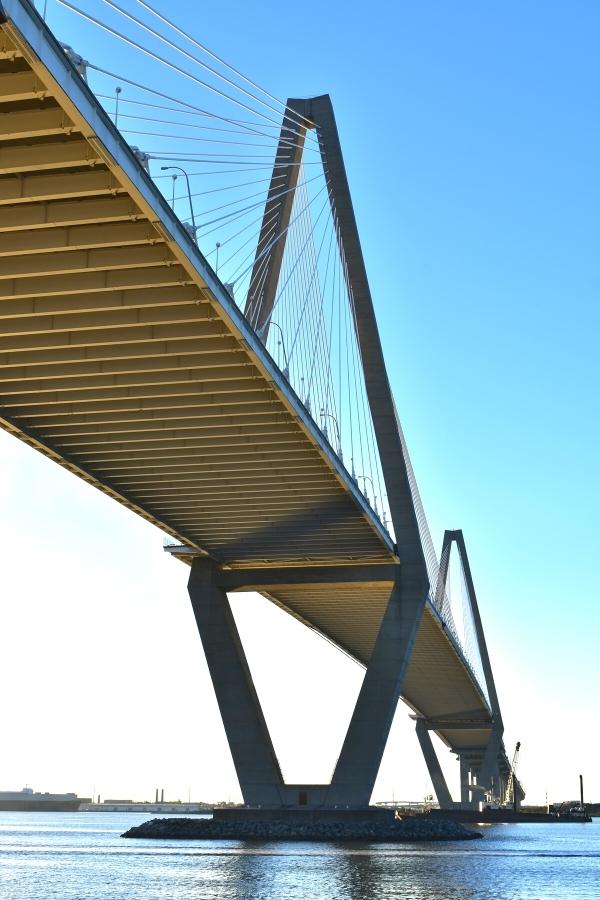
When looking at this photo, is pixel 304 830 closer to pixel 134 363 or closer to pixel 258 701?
pixel 258 701

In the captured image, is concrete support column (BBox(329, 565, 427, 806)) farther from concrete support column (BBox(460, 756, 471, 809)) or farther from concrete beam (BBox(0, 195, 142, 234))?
concrete support column (BBox(460, 756, 471, 809))

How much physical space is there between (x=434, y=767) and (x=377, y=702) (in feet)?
229

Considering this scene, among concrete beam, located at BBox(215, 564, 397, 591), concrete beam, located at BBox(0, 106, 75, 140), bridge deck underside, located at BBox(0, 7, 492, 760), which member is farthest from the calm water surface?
concrete beam, located at BBox(0, 106, 75, 140)

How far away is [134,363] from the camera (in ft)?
86.4

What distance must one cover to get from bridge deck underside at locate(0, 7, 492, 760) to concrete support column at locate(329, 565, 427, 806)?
185cm

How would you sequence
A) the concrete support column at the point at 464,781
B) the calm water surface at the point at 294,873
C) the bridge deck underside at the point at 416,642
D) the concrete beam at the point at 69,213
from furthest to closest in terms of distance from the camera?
1. the concrete support column at the point at 464,781
2. the bridge deck underside at the point at 416,642
3. the calm water surface at the point at 294,873
4. the concrete beam at the point at 69,213

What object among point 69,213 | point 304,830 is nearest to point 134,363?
point 69,213

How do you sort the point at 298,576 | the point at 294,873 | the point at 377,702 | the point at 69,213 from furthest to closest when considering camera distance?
the point at 298,576 → the point at 377,702 → the point at 294,873 → the point at 69,213

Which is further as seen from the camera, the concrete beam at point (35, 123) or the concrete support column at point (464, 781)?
the concrete support column at point (464, 781)

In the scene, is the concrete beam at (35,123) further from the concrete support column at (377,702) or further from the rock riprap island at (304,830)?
the rock riprap island at (304,830)

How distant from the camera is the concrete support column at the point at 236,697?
144 feet

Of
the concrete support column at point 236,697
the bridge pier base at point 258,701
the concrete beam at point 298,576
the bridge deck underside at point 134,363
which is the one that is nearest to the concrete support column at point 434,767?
the concrete support column at point 236,697

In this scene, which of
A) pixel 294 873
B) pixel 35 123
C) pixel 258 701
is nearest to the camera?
pixel 35 123

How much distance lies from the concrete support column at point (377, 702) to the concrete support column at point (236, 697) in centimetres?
274
